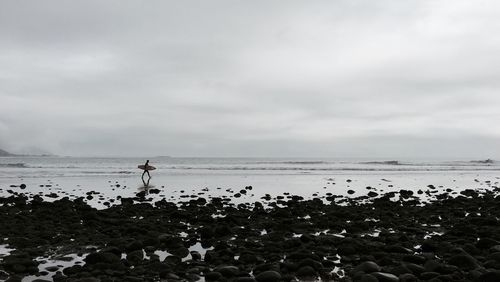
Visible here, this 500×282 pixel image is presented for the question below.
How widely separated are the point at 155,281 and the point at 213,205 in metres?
13.7

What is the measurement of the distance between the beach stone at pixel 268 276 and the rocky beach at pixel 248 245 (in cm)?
2

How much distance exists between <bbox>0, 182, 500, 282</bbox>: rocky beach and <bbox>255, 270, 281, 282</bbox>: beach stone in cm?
2

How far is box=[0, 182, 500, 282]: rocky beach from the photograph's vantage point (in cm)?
909

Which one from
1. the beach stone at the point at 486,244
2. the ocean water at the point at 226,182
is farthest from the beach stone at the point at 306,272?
the ocean water at the point at 226,182

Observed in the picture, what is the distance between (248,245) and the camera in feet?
39.8

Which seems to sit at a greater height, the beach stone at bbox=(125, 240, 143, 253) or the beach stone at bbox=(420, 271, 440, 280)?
the beach stone at bbox=(420, 271, 440, 280)

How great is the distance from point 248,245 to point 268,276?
349cm

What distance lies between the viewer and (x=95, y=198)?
25828 millimetres

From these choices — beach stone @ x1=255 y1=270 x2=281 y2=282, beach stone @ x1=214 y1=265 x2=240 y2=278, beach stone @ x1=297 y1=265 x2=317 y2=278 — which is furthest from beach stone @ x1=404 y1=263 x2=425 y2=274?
beach stone @ x1=214 y1=265 x2=240 y2=278

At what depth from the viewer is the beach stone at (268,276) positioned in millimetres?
8586

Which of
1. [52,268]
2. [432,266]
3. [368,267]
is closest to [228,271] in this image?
[368,267]

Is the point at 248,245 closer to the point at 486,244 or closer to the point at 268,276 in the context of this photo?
the point at 268,276

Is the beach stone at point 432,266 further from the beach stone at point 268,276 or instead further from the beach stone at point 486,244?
the beach stone at point 268,276

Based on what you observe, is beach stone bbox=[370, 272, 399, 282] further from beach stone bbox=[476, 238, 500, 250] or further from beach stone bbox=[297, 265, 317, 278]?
beach stone bbox=[476, 238, 500, 250]
